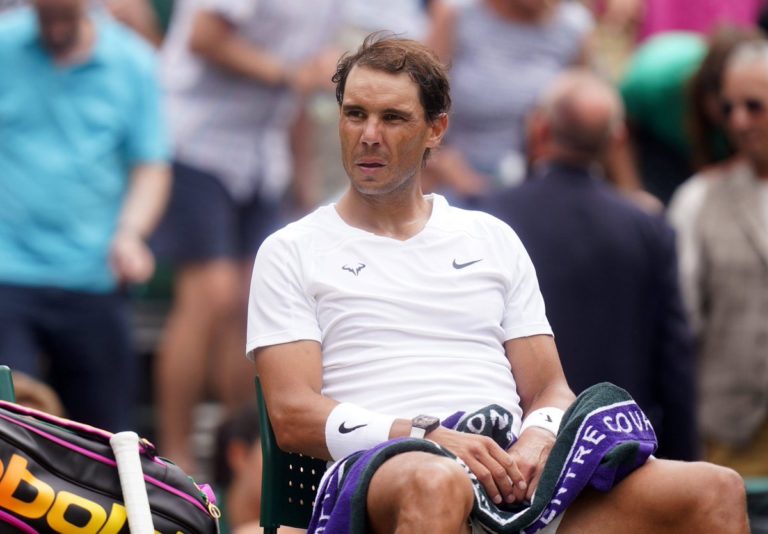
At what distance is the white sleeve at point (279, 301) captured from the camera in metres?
4.47

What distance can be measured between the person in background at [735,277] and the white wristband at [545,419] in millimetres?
2893

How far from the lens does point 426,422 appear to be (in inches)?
168

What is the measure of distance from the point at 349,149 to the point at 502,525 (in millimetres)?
1040

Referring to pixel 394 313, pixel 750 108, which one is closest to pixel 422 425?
pixel 394 313

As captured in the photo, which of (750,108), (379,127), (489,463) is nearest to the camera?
(489,463)

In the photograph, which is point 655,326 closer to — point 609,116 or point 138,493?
point 609,116

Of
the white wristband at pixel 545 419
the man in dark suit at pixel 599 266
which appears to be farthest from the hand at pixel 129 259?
the white wristband at pixel 545 419

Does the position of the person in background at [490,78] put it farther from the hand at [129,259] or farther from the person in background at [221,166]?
the hand at [129,259]

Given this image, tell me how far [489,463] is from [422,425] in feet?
0.58

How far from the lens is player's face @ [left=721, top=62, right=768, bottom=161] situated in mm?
7375

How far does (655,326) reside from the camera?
21.5 feet

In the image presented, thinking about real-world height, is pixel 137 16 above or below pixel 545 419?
above

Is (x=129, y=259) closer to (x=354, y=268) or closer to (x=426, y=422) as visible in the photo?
(x=354, y=268)

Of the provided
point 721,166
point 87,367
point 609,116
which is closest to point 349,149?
point 609,116
